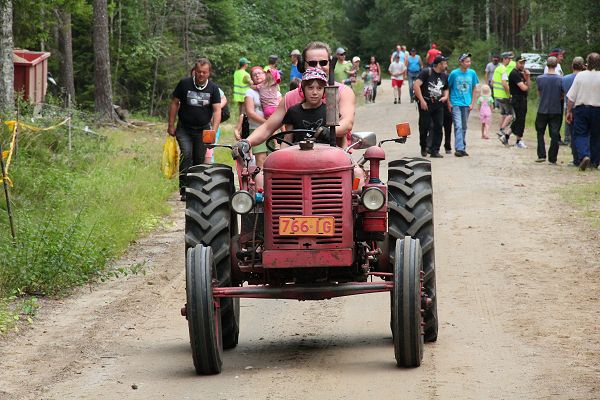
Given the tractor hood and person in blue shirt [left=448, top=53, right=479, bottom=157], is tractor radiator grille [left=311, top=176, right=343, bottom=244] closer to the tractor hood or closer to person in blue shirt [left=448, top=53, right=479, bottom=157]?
the tractor hood

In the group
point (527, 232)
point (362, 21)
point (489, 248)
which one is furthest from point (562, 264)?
point (362, 21)

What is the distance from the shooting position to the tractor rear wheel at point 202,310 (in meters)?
8.10

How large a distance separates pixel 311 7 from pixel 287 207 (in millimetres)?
60698

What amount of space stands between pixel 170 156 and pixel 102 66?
1354 centimetres

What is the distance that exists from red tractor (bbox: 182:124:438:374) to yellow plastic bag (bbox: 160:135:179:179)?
911cm

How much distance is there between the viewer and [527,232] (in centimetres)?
1521

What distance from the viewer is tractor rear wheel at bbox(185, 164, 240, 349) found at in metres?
8.77

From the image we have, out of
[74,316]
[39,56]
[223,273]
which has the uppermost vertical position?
[39,56]

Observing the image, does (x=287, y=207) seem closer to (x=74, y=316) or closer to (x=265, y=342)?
(x=265, y=342)

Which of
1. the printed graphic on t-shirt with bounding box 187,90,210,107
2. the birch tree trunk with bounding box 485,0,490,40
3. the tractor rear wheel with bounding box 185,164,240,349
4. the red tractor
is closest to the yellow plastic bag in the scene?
the printed graphic on t-shirt with bounding box 187,90,210,107

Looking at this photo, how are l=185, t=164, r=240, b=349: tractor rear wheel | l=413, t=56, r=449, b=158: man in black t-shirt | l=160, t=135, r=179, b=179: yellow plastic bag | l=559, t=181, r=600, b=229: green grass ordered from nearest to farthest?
l=185, t=164, r=240, b=349: tractor rear wheel, l=559, t=181, r=600, b=229: green grass, l=160, t=135, r=179, b=179: yellow plastic bag, l=413, t=56, r=449, b=158: man in black t-shirt

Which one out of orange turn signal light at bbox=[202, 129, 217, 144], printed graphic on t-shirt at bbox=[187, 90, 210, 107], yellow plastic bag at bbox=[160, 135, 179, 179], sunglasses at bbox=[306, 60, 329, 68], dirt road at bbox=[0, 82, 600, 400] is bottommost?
dirt road at bbox=[0, 82, 600, 400]

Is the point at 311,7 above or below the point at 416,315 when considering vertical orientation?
above

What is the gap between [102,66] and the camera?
31.0m
